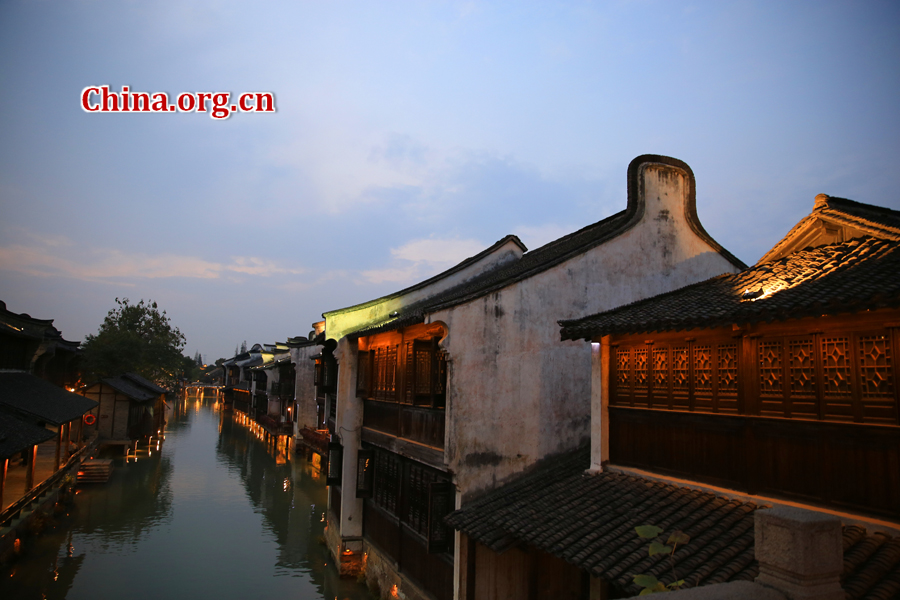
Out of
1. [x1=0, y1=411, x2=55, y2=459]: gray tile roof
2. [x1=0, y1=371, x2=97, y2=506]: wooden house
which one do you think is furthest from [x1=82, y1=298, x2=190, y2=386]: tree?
[x1=0, y1=411, x2=55, y2=459]: gray tile roof

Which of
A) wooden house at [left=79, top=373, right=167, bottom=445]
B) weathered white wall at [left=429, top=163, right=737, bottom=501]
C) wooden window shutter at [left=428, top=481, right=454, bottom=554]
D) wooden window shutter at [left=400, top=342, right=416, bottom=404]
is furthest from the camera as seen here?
wooden house at [left=79, top=373, right=167, bottom=445]

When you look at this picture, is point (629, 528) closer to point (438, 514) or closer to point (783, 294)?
point (783, 294)

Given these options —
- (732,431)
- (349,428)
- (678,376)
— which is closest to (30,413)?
(349,428)

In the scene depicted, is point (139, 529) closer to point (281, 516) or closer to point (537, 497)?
point (281, 516)

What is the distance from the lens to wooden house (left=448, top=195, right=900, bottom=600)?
634cm

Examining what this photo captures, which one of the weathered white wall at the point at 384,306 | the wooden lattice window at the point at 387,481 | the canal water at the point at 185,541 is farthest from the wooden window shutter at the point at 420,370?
the canal water at the point at 185,541

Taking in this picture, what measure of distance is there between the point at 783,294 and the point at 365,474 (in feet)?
44.0

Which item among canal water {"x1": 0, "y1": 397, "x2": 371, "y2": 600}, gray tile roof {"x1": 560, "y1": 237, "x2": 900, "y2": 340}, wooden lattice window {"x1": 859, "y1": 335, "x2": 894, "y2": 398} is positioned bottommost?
canal water {"x1": 0, "y1": 397, "x2": 371, "y2": 600}

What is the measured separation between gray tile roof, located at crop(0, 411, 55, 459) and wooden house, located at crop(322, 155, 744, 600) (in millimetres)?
10043

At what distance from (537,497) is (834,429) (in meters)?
5.01

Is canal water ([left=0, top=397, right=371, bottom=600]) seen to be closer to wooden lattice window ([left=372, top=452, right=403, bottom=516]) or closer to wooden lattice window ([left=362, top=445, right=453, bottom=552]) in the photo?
wooden lattice window ([left=372, top=452, right=403, bottom=516])

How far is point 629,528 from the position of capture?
25.6ft

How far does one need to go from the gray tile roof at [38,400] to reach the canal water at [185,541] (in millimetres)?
4402

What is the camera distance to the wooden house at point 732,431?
634 cm
